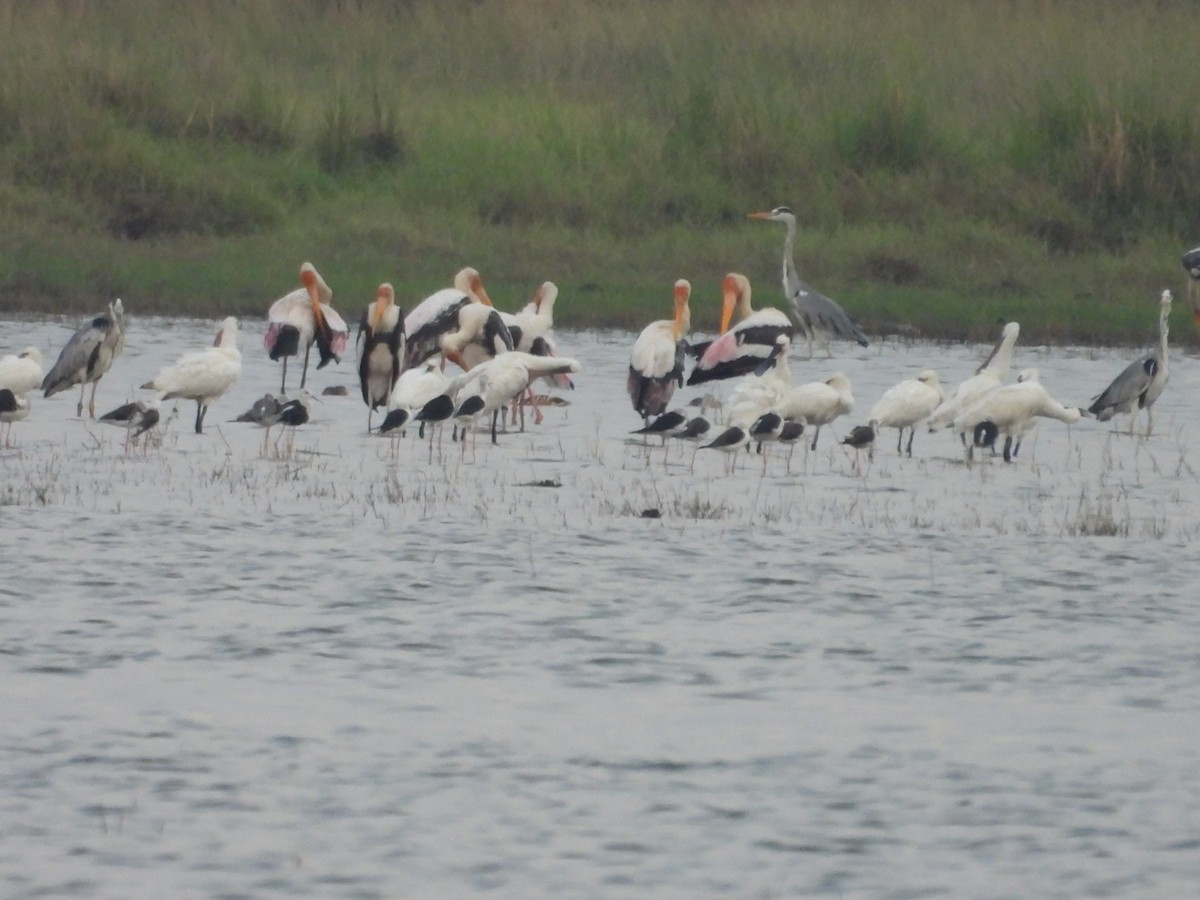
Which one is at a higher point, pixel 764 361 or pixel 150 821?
pixel 764 361

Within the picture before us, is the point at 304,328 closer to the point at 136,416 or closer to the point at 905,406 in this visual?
the point at 136,416

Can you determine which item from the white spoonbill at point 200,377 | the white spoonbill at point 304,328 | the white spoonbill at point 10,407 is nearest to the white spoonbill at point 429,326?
the white spoonbill at point 304,328

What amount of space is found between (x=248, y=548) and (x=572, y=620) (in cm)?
167

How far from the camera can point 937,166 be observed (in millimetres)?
22453

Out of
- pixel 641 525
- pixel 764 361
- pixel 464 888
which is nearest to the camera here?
pixel 464 888

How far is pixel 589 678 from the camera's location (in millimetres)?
6973

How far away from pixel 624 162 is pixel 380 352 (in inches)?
375

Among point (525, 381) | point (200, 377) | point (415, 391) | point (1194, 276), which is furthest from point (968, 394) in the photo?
point (1194, 276)

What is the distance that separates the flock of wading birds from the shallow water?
0.26m

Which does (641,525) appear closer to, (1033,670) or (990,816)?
(1033,670)

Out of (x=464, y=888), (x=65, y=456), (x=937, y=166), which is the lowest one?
(x=464, y=888)

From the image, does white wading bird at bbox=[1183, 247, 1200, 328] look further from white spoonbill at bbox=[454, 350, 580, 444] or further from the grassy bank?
white spoonbill at bbox=[454, 350, 580, 444]

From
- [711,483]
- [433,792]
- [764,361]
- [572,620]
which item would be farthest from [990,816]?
[764,361]

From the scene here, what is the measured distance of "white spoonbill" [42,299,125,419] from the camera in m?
12.7
